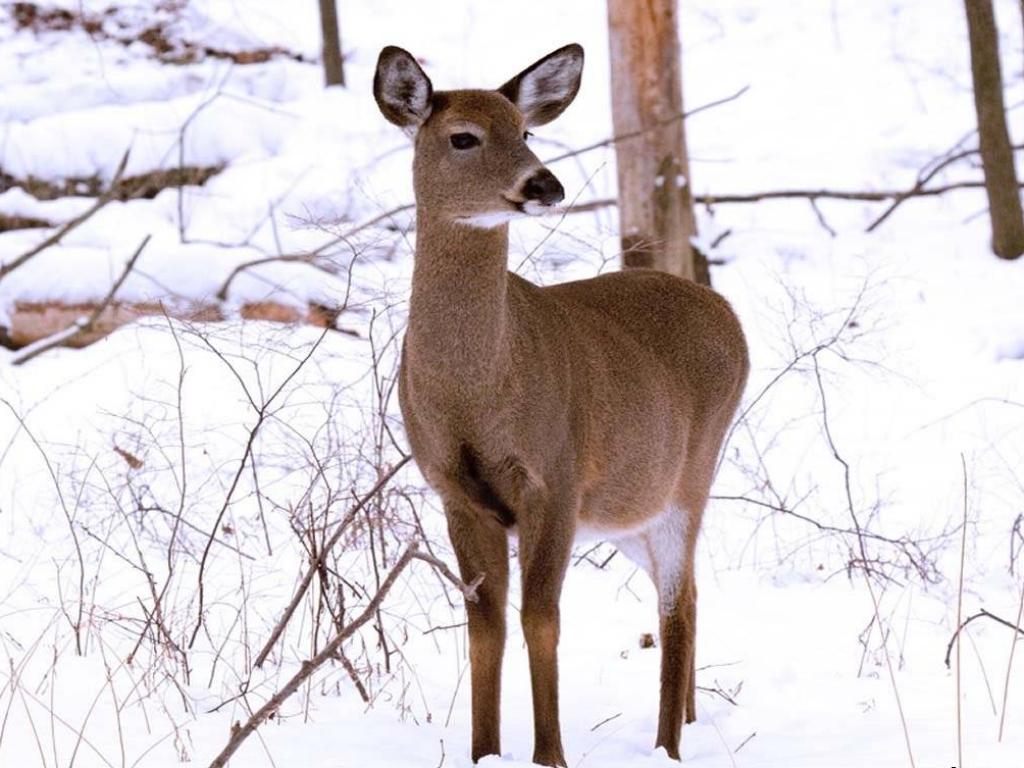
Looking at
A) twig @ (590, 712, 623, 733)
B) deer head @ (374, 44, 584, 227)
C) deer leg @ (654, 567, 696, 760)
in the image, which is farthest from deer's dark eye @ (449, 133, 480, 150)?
twig @ (590, 712, 623, 733)

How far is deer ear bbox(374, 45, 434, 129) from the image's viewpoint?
4.47 meters

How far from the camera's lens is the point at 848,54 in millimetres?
19219

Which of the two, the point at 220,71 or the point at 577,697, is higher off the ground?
the point at 220,71

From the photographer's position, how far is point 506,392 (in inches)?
171

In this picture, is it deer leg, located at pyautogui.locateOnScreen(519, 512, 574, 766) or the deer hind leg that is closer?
deer leg, located at pyautogui.locateOnScreen(519, 512, 574, 766)

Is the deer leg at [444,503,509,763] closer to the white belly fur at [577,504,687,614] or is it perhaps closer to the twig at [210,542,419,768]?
the white belly fur at [577,504,687,614]

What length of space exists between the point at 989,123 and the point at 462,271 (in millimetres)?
9235

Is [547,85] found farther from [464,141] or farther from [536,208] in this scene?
[536,208]

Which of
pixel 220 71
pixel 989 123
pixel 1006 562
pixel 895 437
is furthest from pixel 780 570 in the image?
pixel 220 71

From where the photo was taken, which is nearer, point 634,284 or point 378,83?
point 378,83

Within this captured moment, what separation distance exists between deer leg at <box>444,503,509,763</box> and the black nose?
912 mm

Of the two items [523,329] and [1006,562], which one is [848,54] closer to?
[1006,562]

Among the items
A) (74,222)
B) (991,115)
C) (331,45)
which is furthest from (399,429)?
(331,45)

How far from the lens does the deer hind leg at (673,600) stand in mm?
4992
